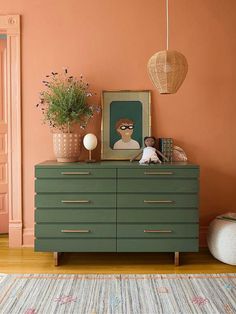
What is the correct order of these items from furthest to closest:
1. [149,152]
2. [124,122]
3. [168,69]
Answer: [124,122] < [149,152] < [168,69]

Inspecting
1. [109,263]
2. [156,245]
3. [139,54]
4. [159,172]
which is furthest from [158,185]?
[139,54]

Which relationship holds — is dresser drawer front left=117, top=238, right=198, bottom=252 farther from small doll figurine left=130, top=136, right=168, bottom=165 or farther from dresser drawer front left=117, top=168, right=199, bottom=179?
small doll figurine left=130, top=136, right=168, bottom=165

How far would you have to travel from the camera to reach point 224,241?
122 inches

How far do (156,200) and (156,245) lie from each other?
387mm

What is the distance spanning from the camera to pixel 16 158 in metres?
3.61

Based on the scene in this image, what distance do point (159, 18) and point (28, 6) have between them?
1.29 metres

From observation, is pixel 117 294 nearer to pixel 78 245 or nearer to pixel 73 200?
pixel 78 245

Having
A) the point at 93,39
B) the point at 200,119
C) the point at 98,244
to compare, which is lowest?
the point at 98,244

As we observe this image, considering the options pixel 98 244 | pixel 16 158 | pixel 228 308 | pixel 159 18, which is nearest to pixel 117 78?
pixel 159 18

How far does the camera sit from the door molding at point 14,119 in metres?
3.53

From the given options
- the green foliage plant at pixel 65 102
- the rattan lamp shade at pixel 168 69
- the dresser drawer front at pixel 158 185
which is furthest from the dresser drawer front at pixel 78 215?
the rattan lamp shade at pixel 168 69

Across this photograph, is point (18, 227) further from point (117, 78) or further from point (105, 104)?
point (117, 78)

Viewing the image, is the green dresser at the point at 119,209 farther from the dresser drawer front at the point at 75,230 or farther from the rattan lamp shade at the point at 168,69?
the rattan lamp shade at the point at 168,69

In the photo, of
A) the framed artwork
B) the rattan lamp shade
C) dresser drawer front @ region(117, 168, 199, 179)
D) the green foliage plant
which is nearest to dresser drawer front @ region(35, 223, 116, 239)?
dresser drawer front @ region(117, 168, 199, 179)
